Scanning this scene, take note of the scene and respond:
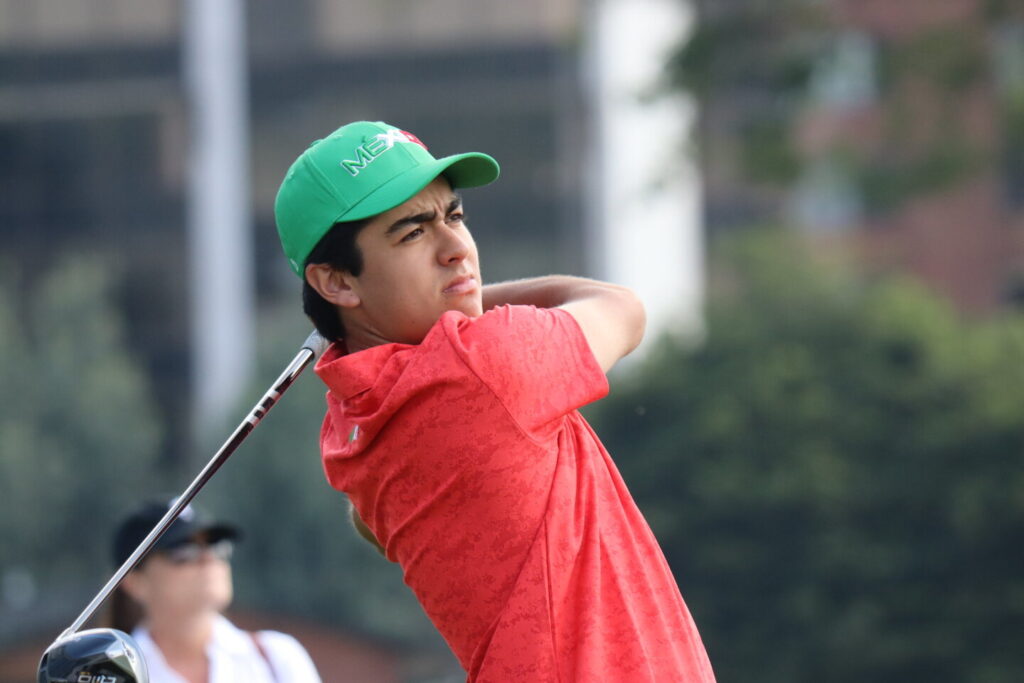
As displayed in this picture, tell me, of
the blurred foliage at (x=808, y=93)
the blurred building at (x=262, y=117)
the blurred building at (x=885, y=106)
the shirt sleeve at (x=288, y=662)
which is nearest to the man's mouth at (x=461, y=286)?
the shirt sleeve at (x=288, y=662)

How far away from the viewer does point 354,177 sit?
8.76 ft

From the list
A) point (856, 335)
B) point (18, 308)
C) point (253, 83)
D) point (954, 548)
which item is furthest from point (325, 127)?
point (954, 548)

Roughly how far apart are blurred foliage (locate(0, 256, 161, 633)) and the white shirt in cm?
1638

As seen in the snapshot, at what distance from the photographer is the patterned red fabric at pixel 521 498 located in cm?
254

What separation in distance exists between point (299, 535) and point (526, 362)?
17.8 m

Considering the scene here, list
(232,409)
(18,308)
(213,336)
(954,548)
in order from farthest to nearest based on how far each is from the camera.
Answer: (213,336), (18,308), (232,409), (954,548)

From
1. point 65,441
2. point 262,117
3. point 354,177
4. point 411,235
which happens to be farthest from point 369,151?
point 262,117

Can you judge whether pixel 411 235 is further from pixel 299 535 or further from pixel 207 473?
pixel 299 535

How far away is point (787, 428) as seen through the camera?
55.8 ft

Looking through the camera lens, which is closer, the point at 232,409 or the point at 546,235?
the point at 232,409

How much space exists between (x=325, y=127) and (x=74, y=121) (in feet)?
14.7

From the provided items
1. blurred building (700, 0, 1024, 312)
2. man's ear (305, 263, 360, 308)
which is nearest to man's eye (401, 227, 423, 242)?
man's ear (305, 263, 360, 308)

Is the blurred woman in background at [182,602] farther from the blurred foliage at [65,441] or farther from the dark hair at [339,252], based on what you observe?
the blurred foliage at [65,441]

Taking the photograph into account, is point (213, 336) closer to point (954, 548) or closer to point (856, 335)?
point (856, 335)
